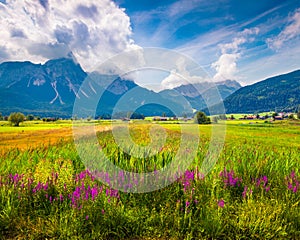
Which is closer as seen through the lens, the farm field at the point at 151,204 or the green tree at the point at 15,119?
the farm field at the point at 151,204

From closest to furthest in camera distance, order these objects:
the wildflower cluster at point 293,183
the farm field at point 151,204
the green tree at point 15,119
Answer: the farm field at point 151,204
the wildflower cluster at point 293,183
the green tree at point 15,119

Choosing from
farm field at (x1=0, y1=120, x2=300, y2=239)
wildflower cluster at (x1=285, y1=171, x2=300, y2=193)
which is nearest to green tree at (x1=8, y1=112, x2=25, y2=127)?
farm field at (x1=0, y1=120, x2=300, y2=239)

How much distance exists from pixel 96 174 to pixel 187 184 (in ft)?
6.87

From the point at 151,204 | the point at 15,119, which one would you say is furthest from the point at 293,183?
the point at 15,119

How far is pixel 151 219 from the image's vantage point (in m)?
4.18

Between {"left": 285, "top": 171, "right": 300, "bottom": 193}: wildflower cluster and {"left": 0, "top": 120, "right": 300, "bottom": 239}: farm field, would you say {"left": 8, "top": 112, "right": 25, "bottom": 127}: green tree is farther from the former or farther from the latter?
{"left": 285, "top": 171, "right": 300, "bottom": 193}: wildflower cluster

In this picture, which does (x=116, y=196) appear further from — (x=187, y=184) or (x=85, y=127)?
(x=85, y=127)

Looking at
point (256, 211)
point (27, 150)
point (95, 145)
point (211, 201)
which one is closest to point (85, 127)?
point (95, 145)

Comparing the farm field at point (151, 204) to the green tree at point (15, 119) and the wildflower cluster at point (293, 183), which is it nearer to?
the wildflower cluster at point (293, 183)

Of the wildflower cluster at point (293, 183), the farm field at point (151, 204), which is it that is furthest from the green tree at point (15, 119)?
the wildflower cluster at point (293, 183)

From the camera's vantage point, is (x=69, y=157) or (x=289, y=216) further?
(x=69, y=157)

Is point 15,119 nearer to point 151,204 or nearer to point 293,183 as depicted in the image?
point 151,204

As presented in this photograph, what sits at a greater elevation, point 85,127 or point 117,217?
point 85,127

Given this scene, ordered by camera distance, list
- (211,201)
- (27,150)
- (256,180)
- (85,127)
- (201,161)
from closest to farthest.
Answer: (211,201) < (256,180) < (201,161) < (27,150) < (85,127)
